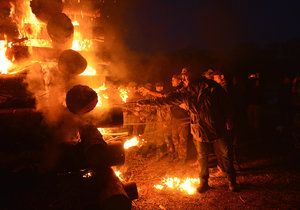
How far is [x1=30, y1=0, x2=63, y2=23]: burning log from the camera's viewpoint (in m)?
5.34

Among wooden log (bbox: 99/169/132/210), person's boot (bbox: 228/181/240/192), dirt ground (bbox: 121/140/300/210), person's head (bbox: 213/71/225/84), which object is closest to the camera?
wooden log (bbox: 99/169/132/210)

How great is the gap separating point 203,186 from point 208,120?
4.57 ft

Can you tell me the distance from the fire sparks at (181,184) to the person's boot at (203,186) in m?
0.11

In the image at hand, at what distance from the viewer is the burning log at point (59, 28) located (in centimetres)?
527

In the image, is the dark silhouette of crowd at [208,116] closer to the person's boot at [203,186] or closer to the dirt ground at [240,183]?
the person's boot at [203,186]

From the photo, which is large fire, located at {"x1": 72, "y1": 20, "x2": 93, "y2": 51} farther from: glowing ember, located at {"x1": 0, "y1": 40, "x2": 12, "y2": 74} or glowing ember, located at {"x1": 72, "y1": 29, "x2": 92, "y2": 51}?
glowing ember, located at {"x1": 0, "y1": 40, "x2": 12, "y2": 74}

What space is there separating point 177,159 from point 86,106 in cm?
453

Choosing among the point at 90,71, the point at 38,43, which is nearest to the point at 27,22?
the point at 38,43

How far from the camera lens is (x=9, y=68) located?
218 inches

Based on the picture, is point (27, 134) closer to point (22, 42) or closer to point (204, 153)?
point (22, 42)

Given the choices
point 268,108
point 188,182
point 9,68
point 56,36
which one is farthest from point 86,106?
point 268,108

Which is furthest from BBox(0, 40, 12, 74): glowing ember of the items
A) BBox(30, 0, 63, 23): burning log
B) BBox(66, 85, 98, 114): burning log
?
BBox(66, 85, 98, 114): burning log

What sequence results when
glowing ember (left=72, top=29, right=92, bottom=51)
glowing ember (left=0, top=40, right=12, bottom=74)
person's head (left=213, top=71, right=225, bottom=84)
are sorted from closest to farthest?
glowing ember (left=0, top=40, right=12, bottom=74), glowing ember (left=72, top=29, right=92, bottom=51), person's head (left=213, top=71, right=225, bottom=84)

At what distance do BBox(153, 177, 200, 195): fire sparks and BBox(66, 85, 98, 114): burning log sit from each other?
2.84m
